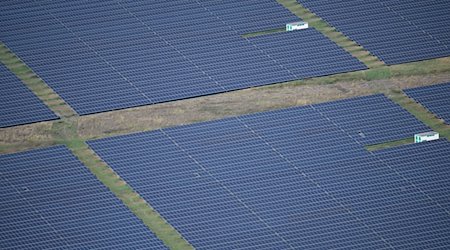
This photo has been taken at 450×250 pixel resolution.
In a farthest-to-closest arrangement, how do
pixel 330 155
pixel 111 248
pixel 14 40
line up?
pixel 14 40 → pixel 330 155 → pixel 111 248

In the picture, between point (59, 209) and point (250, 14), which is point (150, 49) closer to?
point (250, 14)

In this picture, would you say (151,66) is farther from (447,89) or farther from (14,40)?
(447,89)

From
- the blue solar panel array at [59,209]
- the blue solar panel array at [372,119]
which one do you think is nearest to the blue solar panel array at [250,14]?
the blue solar panel array at [372,119]

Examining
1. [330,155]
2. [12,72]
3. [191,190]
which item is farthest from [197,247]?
[12,72]

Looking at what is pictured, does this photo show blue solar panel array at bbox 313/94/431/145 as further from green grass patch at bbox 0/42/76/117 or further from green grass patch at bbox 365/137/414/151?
green grass patch at bbox 0/42/76/117

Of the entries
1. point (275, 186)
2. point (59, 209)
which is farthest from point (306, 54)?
point (59, 209)

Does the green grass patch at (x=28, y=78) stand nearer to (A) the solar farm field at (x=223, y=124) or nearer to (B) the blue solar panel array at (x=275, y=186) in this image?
(A) the solar farm field at (x=223, y=124)

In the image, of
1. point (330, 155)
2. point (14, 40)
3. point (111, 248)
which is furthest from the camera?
point (14, 40)
